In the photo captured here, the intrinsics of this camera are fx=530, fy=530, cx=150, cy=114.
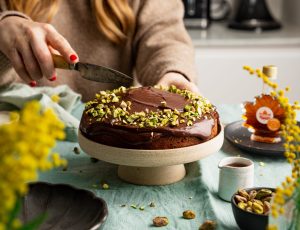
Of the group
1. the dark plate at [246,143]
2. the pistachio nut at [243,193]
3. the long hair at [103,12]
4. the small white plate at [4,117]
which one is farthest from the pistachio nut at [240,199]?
the long hair at [103,12]

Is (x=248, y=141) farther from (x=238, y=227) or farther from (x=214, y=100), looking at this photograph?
(x=214, y=100)

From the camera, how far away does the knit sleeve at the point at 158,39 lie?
173cm

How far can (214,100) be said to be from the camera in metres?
2.55

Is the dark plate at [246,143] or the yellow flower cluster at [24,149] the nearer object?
the yellow flower cluster at [24,149]

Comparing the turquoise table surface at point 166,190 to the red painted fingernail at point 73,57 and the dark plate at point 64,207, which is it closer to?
the dark plate at point 64,207

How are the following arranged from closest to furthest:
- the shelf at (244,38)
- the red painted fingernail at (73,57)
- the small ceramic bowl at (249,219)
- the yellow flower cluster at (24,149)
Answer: the yellow flower cluster at (24,149) → the small ceramic bowl at (249,219) → the red painted fingernail at (73,57) → the shelf at (244,38)

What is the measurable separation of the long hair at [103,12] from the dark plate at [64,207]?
2.89 ft

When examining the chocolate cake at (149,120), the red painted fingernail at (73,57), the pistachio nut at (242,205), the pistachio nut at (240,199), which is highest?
the red painted fingernail at (73,57)

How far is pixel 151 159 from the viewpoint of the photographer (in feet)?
3.35

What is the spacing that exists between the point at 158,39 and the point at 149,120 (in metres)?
0.81

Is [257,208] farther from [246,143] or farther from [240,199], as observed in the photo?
[246,143]

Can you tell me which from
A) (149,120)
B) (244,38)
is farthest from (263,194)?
(244,38)

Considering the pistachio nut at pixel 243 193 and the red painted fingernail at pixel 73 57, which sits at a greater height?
the red painted fingernail at pixel 73 57

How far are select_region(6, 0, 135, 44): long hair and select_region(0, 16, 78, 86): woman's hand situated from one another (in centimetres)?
42
